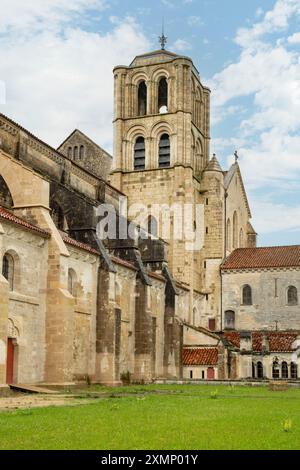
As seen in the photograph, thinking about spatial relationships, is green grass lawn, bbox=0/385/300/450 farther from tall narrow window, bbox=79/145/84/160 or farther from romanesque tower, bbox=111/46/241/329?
tall narrow window, bbox=79/145/84/160

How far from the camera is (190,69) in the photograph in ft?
202

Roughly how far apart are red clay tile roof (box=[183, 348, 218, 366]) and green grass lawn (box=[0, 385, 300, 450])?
95.9 ft

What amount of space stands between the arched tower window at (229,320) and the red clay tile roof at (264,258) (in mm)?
3984

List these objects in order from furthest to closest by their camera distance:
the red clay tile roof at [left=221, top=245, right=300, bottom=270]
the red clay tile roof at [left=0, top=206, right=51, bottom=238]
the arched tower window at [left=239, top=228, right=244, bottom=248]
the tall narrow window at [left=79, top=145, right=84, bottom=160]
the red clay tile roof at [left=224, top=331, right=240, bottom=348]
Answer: the arched tower window at [left=239, top=228, right=244, bottom=248], the tall narrow window at [left=79, top=145, right=84, bottom=160], the red clay tile roof at [left=221, top=245, right=300, bottom=270], the red clay tile roof at [left=224, top=331, right=240, bottom=348], the red clay tile roof at [left=0, top=206, right=51, bottom=238]

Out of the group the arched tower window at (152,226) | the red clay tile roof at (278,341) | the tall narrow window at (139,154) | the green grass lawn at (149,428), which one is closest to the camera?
the green grass lawn at (149,428)

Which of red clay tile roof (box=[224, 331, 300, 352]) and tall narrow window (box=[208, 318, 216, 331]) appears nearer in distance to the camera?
red clay tile roof (box=[224, 331, 300, 352])

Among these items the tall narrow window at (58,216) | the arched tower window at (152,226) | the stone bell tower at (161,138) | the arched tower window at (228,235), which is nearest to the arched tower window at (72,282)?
the tall narrow window at (58,216)

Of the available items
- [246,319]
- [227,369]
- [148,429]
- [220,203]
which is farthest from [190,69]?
[148,429]

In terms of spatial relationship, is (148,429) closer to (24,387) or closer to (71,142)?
(24,387)

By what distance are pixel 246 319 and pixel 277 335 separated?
21.9ft

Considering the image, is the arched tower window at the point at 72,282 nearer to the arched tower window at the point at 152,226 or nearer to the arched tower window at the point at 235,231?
the arched tower window at the point at 152,226

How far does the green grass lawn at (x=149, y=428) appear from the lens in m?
11.9

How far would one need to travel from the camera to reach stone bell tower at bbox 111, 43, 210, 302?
59281 mm

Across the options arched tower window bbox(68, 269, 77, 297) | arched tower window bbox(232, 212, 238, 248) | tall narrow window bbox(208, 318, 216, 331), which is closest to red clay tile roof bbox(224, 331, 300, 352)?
tall narrow window bbox(208, 318, 216, 331)
